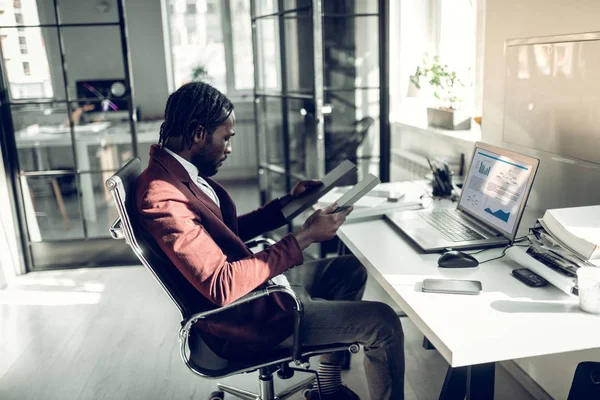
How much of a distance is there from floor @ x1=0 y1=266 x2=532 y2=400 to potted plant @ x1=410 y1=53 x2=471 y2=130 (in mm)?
1015

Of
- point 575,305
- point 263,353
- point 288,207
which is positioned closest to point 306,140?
point 288,207

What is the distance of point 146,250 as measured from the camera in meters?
1.48

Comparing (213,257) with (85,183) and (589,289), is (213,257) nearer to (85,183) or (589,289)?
(589,289)

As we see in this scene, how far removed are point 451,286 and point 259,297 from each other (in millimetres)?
520

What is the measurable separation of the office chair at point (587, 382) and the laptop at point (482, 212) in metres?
0.48

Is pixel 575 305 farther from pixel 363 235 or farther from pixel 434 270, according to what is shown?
pixel 363 235

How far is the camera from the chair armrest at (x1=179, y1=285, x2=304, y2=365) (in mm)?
1512

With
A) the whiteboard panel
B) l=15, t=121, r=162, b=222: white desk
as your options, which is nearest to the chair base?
the whiteboard panel

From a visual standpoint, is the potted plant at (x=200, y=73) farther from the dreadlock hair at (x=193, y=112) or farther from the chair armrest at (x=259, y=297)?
the chair armrest at (x=259, y=297)

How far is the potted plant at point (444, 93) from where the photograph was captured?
289 cm

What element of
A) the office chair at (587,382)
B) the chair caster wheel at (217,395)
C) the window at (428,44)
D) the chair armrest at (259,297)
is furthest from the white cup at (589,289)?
the window at (428,44)

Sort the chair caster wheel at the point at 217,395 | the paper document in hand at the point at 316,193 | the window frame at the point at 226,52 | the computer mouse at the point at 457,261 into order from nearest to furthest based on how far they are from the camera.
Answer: the computer mouse at the point at 457,261 → the paper document in hand at the point at 316,193 → the chair caster wheel at the point at 217,395 → the window frame at the point at 226,52

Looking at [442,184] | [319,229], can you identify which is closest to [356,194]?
[319,229]

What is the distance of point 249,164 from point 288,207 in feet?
14.8
